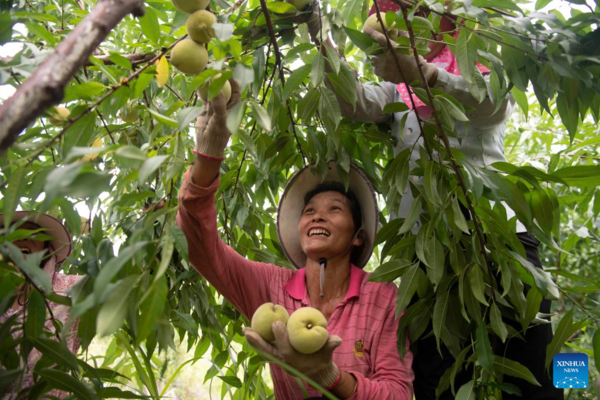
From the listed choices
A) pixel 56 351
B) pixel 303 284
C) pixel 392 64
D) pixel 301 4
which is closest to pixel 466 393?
pixel 303 284

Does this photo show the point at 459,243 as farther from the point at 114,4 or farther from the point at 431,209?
the point at 114,4

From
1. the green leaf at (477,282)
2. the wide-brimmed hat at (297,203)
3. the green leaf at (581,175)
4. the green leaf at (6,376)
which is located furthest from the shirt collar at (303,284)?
the green leaf at (6,376)

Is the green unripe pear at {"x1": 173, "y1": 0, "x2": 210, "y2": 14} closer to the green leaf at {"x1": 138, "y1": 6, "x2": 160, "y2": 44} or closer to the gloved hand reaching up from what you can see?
the green leaf at {"x1": 138, "y1": 6, "x2": 160, "y2": 44}

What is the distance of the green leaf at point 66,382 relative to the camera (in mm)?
1096

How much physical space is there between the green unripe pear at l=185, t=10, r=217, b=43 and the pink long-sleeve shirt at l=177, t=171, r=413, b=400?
401mm

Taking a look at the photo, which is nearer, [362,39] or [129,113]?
[362,39]

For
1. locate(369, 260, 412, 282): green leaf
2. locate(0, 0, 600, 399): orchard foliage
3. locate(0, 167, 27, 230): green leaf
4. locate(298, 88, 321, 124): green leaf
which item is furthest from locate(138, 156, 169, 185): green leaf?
locate(369, 260, 412, 282): green leaf

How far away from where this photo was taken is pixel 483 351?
1.40 meters

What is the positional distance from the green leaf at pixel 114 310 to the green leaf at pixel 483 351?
86cm

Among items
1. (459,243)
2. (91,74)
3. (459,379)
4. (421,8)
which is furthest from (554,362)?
(91,74)

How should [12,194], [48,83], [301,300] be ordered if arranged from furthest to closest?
[301,300], [12,194], [48,83]

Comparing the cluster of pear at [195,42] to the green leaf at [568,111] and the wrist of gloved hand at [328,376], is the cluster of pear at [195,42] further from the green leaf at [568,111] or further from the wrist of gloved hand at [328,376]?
the green leaf at [568,111]

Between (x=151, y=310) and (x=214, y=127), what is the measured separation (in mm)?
512

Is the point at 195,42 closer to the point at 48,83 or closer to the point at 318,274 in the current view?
the point at 48,83
